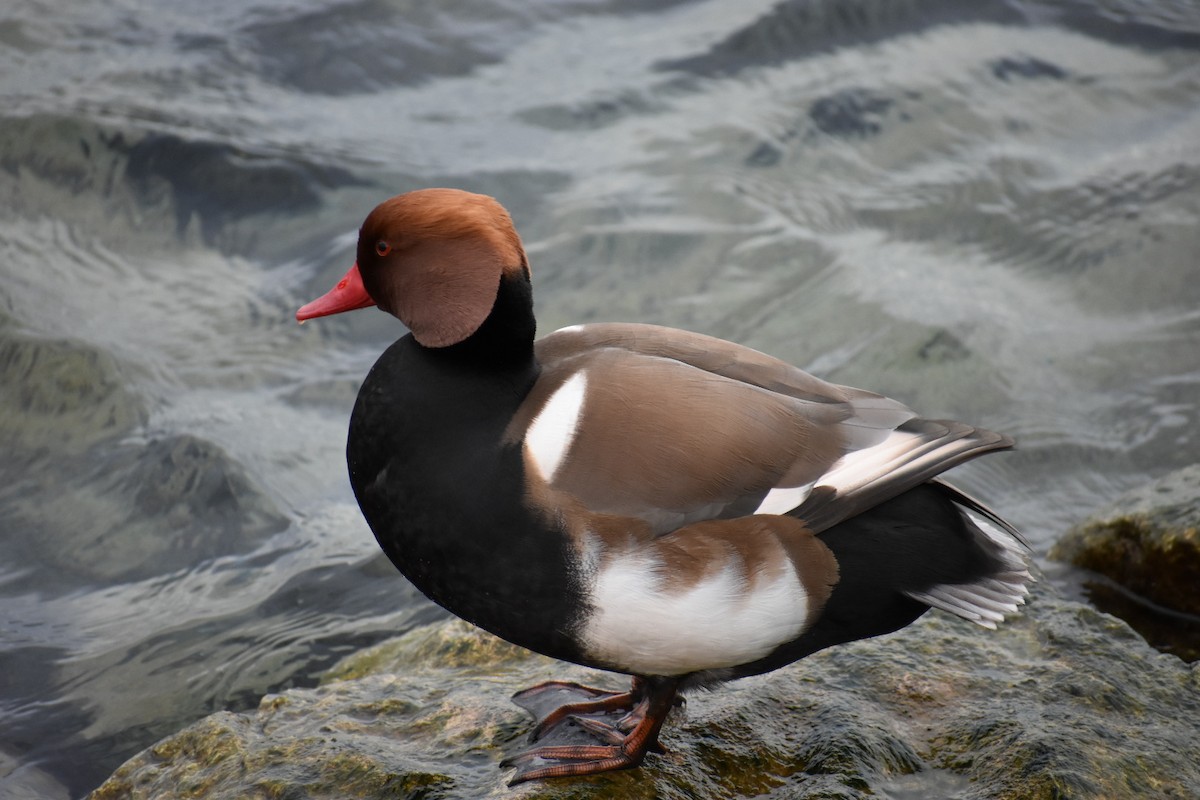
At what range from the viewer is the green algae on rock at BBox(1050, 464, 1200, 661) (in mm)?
4297

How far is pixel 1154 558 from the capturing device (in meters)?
4.42

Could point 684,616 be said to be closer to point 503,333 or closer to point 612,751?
point 612,751

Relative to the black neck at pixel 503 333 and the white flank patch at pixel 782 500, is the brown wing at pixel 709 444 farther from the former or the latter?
the black neck at pixel 503 333

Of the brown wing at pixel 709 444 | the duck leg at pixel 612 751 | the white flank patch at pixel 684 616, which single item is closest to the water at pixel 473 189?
the duck leg at pixel 612 751

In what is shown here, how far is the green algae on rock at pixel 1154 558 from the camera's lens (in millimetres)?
4297

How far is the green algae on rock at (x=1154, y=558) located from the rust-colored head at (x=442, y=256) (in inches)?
109

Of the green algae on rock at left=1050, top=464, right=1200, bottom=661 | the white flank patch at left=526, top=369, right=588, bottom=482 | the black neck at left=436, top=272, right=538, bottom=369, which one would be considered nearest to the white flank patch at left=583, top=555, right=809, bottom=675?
the white flank patch at left=526, top=369, right=588, bottom=482

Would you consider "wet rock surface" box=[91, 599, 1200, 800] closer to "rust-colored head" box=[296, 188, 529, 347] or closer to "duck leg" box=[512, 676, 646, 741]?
"duck leg" box=[512, 676, 646, 741]

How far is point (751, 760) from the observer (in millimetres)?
3236

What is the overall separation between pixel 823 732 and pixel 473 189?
17.2ft

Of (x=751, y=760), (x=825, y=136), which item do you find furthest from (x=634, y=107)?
(x=751, y=760)

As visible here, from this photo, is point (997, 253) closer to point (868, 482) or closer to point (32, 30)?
point (868, 482)

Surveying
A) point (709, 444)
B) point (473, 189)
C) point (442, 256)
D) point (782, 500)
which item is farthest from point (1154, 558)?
point (473, 189)

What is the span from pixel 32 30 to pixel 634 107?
4316 mm
